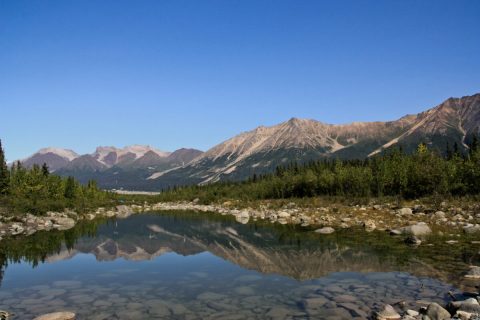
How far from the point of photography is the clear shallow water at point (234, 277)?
18203 millimetres

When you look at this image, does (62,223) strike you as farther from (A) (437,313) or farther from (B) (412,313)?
(A) (437,313)

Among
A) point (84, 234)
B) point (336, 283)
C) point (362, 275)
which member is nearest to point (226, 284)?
point (336, 283)

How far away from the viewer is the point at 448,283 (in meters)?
20.7

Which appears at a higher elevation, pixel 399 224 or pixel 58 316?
pixel 58 316

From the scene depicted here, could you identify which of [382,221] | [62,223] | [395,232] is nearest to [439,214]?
[382,221]

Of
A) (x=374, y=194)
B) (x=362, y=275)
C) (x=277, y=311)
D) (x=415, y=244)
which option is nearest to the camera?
(x=277, y=311)

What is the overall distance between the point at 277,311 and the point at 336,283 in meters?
6.19

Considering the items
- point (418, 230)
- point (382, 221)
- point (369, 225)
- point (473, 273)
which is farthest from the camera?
point (382, 221)

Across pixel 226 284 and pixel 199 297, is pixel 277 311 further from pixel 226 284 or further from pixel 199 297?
pixel 226 284

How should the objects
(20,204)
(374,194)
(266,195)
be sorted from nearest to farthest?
(20,204)
(374,194)
(266,195)

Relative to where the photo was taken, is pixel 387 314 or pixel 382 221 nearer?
pixel 387 314

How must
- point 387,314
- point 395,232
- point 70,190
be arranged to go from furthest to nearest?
point 70,190
point 395,232
point 387,314

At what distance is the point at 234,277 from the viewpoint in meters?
25.4

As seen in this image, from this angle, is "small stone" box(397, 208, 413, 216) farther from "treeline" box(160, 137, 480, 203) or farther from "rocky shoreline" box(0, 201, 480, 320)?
"treeline" box(160, 137, 480, 203)
